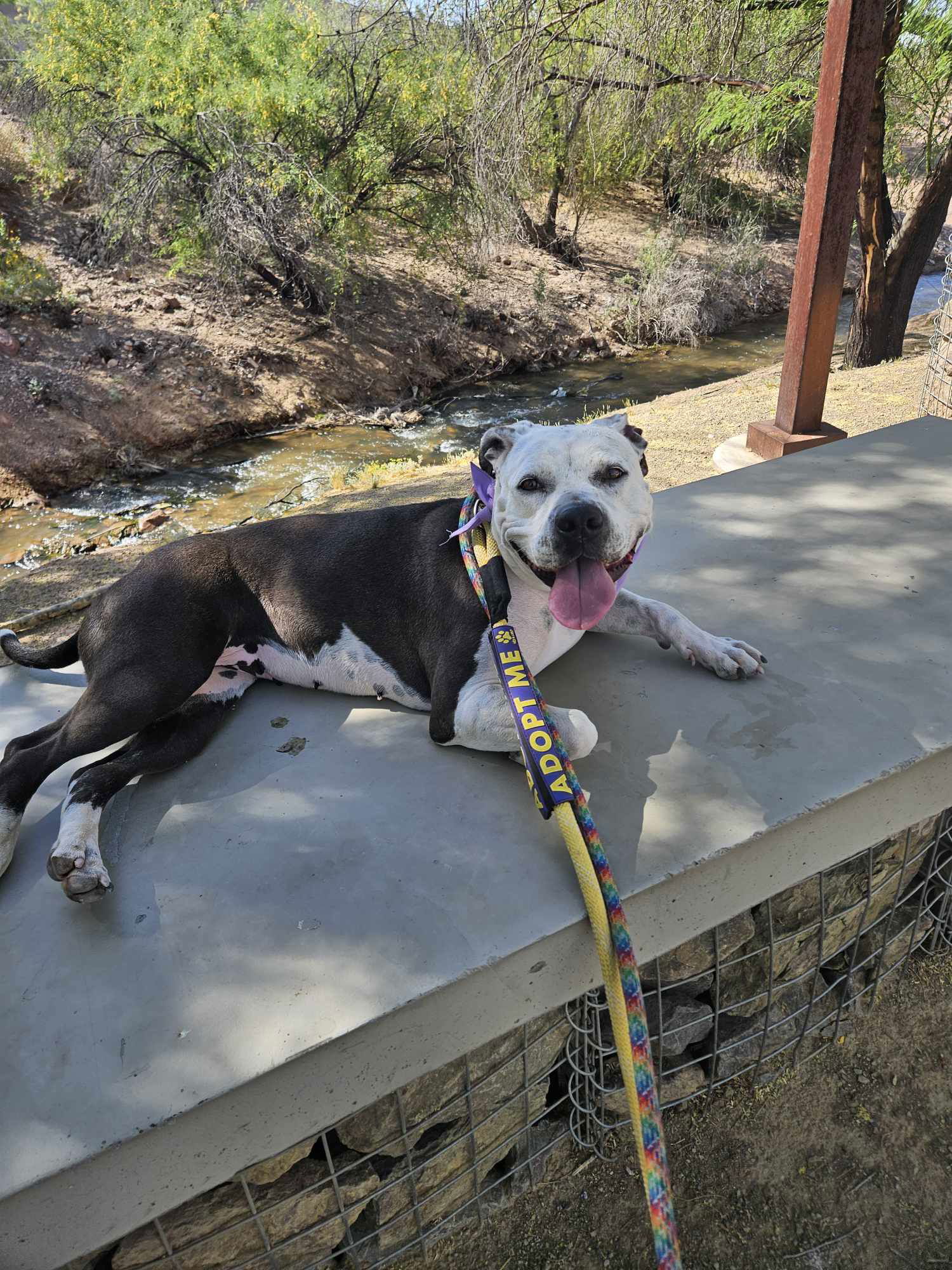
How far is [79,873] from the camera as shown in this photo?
6.60 ft

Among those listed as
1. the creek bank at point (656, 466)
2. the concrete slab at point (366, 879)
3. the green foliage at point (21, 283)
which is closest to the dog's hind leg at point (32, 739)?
the concrete slab at point (366, 879)

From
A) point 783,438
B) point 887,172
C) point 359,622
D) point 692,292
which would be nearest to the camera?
point 359,622

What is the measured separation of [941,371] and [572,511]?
5397mm

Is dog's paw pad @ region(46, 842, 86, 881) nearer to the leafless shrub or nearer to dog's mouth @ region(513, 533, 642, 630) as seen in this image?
dog's mouth @ region(513, 533, 642, 630)

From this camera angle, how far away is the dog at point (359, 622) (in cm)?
225

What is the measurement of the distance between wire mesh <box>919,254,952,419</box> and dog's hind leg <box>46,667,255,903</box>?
5299mm

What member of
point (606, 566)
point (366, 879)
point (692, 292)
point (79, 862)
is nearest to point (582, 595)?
point (606, 566)

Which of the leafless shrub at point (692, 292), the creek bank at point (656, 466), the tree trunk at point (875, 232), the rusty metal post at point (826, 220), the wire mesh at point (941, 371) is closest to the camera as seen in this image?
the rusty metal post at point (826, 220)

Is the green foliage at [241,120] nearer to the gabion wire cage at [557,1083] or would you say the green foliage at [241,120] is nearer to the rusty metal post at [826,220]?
the rusty metal post at [826,220]

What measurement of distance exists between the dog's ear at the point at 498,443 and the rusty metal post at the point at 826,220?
3220 mm

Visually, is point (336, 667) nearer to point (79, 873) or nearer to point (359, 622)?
point (359, 622)

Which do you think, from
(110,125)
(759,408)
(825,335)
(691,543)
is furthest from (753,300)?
(691,543)

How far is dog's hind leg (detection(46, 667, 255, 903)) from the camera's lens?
203 centimetres

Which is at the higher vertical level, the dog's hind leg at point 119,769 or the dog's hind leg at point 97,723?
the dog's hind leg at point 97,723
